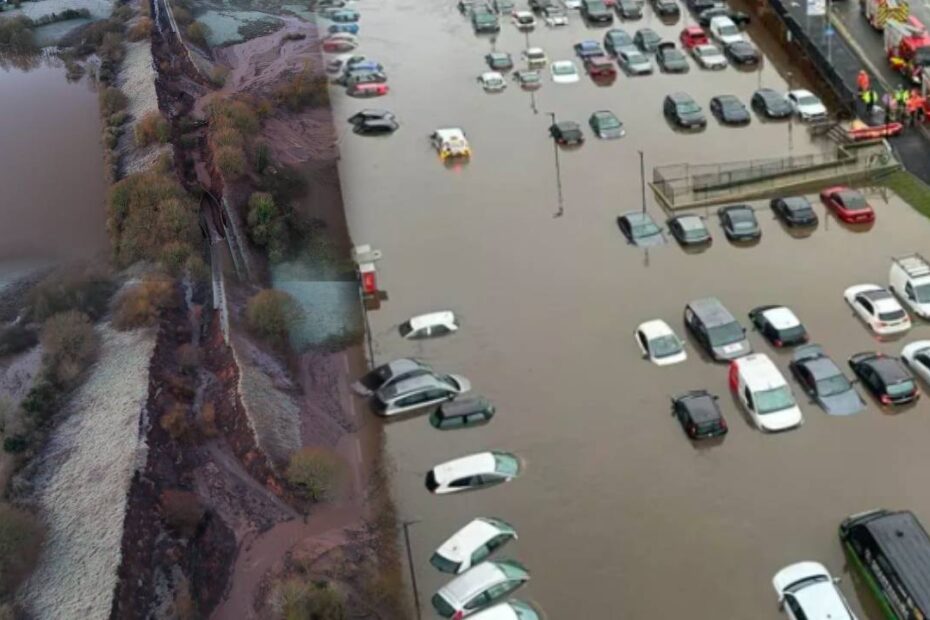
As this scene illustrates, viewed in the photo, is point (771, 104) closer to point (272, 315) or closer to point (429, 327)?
point (429, 327)

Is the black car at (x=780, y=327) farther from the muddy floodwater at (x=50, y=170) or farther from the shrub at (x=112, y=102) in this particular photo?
the shrub at (x=112, y=102)

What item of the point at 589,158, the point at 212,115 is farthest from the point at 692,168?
the point at 212,115

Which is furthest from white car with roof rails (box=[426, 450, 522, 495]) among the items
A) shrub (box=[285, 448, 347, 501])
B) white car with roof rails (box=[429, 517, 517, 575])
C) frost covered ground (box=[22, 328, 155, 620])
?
frost covered ground (box=[22, 328, 155, 620])

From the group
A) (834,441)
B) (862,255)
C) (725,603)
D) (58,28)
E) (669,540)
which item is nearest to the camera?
(725,603)

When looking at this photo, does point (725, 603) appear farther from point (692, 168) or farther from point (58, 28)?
point (58, 28)

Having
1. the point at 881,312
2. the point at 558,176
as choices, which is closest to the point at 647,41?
the point at 558,176
